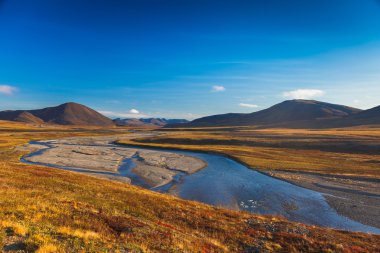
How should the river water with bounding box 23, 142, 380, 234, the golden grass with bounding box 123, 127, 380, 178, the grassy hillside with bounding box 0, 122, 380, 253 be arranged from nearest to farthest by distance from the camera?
the grassy hillside with bounding box 0, 122, 380, 253 < the river water with bounding box 23, 142, 380, 234 < the golden grass with bounding box 123, 127, 380, 178

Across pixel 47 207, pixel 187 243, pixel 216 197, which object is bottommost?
pixel 216 197

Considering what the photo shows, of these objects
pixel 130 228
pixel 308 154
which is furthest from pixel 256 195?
pixel 308 154

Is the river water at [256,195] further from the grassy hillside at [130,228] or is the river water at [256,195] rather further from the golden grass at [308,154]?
the golden grass at [308,154]

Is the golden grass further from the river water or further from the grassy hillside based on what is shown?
the grassy hillside

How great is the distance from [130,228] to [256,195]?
28858mm

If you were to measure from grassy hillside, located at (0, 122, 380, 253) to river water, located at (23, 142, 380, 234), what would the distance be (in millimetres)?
8401

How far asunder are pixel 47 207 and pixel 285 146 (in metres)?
102

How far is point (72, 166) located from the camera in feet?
198

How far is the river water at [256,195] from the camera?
31.3 metres

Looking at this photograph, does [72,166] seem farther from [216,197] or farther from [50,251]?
[50,251]

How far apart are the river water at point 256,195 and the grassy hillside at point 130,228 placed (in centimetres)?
840

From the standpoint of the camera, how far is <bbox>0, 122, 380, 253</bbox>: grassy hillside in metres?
12.6

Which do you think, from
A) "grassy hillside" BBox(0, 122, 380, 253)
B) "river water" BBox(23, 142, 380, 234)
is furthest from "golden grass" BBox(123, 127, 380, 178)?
"grassy hillside" BBox(0, 122, 380, 253)

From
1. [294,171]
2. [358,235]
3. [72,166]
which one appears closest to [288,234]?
[358,235]
